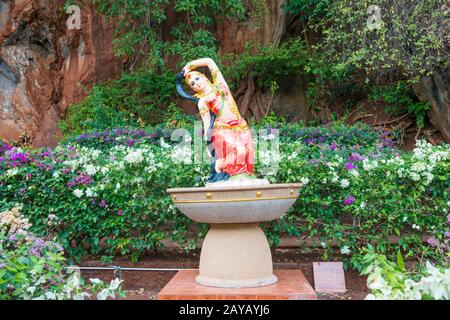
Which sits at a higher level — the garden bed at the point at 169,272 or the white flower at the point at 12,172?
the white flower at the point at 12,172

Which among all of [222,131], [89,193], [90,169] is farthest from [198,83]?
[89,193]

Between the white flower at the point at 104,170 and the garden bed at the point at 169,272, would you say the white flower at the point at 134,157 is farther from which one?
the garden bed at the point at 169,272

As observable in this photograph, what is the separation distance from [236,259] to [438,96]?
216 inches

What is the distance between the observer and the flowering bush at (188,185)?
4.66 m

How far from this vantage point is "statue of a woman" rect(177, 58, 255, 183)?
4211mm

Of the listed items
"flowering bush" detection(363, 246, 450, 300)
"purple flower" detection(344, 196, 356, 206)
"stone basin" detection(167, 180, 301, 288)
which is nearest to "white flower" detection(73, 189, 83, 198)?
"stone basin" detection(167, 180, 301, 288)

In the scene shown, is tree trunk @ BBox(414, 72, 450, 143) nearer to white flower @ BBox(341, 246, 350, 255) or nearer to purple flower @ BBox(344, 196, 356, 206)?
purple flower @ BBox(344, 196, 356, 206)

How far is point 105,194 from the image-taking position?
4.84m

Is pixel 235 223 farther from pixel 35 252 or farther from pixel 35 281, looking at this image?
pixel 35 281

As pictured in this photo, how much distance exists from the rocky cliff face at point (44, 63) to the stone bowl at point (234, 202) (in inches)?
265

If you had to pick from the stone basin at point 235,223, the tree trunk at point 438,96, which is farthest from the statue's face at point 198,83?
the tree trunk at point 438,96

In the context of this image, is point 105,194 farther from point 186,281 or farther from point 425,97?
point 425,97

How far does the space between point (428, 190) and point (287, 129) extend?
117 inches

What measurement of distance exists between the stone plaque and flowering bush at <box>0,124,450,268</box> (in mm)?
198
